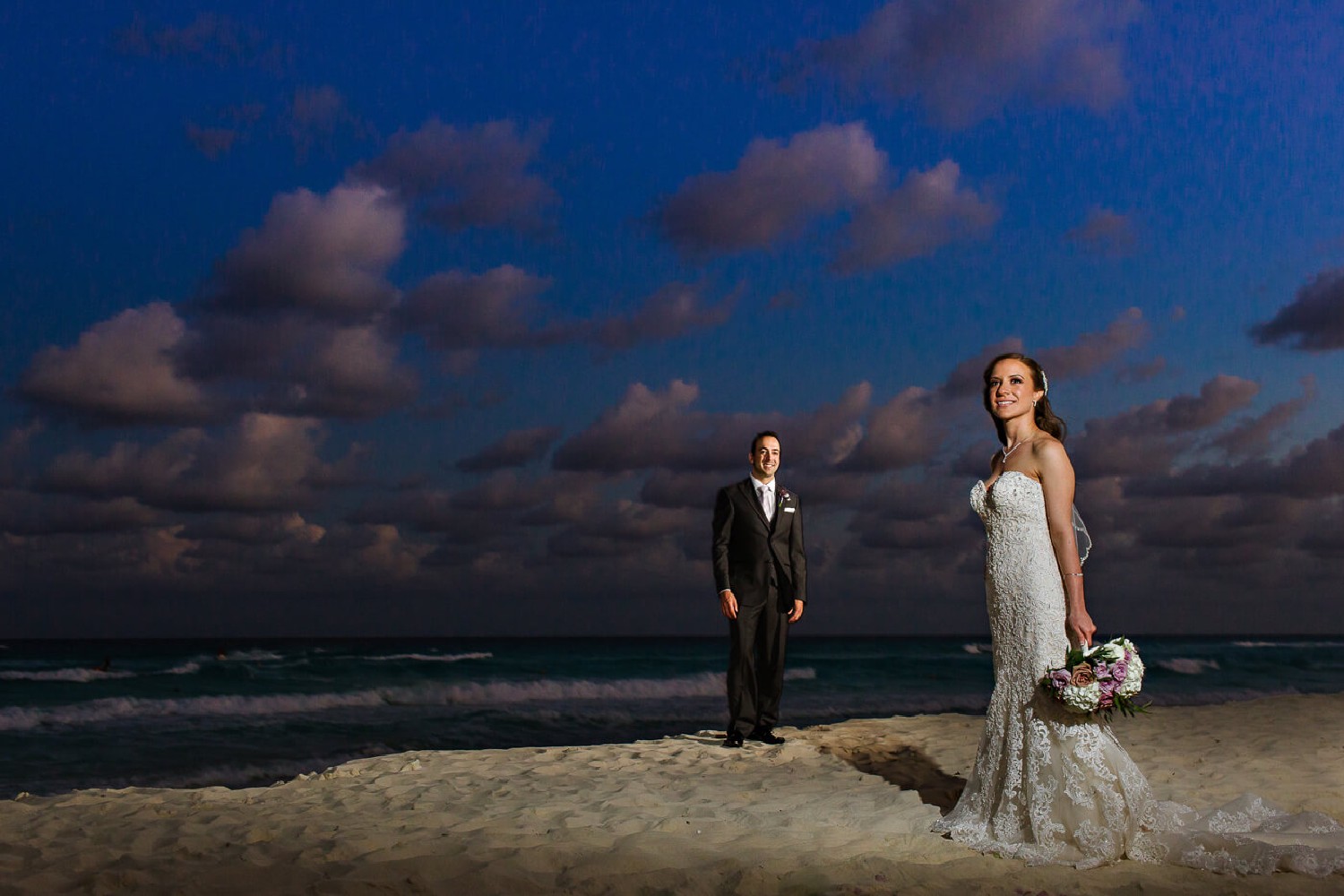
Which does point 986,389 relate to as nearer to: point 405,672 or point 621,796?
point 621,796

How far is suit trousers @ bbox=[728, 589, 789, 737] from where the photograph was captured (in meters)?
7.55

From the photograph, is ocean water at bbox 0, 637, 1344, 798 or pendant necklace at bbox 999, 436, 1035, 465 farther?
ocean water at bbox 0, 637, 1344, 798

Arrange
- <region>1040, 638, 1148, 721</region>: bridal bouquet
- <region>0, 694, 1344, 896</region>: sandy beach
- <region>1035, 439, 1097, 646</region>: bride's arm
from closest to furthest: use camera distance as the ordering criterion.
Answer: <region>0, 694, 1344, 896</region>: sandy beach < <region>1040, 638, 1148, 721</region>: bridal bouquet < <region>1035, 439, 1097, 646</region>: bride's arm

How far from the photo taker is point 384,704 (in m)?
17.6

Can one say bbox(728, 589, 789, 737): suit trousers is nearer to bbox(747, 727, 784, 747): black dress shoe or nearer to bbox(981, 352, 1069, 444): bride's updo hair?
bbox(747, 727, 784, 747): black dress shoe

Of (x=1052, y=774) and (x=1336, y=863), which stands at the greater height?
(x=1052, y=774)

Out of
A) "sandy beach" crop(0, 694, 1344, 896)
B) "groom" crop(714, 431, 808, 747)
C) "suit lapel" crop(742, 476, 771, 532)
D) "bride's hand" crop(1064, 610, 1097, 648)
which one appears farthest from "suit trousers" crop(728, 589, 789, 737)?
"bride's hand" crop(1064, 610, 1097, 648)

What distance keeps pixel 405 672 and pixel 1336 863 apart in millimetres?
25891

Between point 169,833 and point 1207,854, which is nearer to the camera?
point 1207,854

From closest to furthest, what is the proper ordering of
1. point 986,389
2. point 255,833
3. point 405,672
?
point 986,389 → point 255,833 → point 405,672

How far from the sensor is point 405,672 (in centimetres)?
2756

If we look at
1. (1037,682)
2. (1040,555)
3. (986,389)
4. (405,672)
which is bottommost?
(405,672)

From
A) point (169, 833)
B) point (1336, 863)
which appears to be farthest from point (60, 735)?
point (1336, 863)

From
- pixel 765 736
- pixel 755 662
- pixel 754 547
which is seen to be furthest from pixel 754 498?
pixel 765 736
